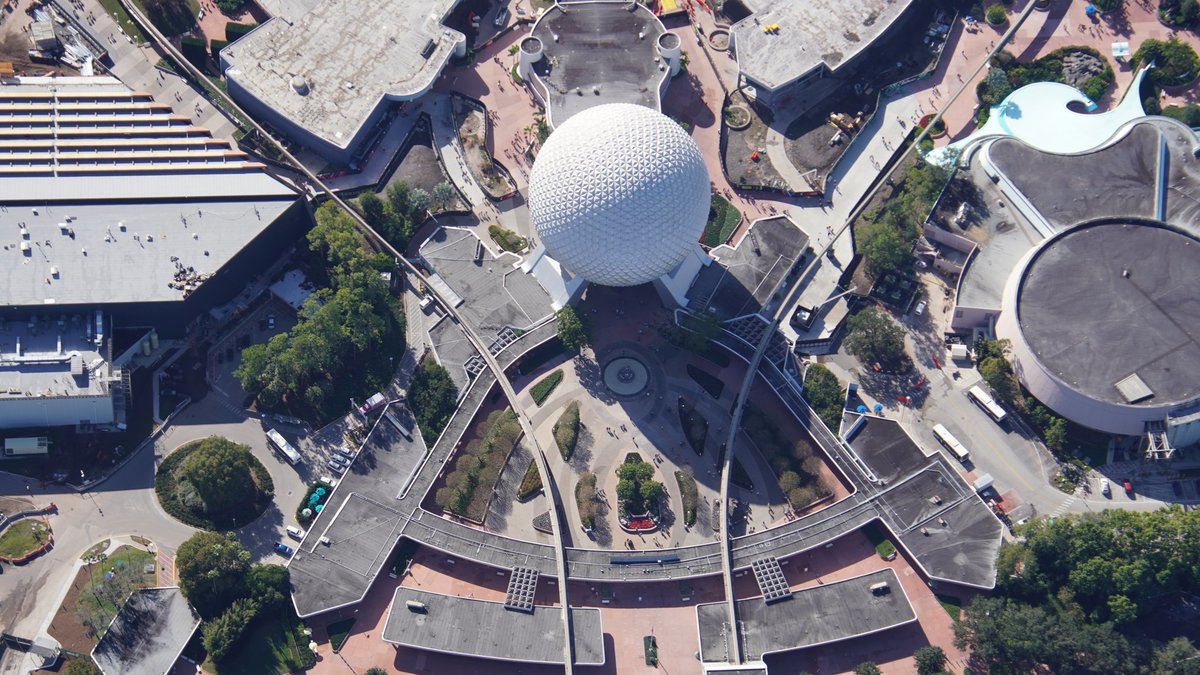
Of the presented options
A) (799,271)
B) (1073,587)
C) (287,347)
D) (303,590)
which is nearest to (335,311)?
(287,347)

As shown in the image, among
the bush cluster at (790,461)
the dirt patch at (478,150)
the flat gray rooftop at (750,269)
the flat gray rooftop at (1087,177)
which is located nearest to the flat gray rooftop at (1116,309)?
the flat gray rooftop at (1087,177)

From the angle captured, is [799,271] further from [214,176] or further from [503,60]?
[214,176]

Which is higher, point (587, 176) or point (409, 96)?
point (409, 96)

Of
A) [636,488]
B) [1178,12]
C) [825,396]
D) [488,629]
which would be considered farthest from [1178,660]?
[1178,12]

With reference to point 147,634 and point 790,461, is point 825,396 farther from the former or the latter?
point 147,634

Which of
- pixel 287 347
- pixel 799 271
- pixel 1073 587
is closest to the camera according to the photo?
pixel 1073 587

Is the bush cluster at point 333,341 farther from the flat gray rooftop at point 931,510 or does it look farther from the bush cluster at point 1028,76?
the bush cluster at point 1028,76
